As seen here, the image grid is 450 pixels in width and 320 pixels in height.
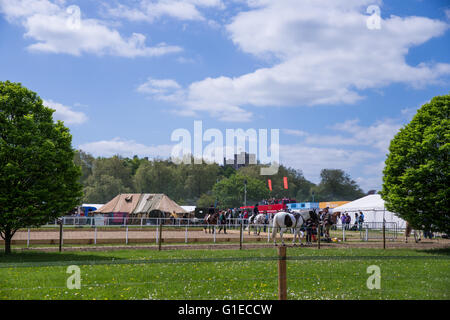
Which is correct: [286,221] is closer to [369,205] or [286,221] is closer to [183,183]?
[369,205]

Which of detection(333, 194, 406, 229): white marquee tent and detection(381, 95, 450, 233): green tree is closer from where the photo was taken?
detection(381, 95, 450, 233): green tree

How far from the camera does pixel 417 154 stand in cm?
2144

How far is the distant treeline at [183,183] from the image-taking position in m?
99.1

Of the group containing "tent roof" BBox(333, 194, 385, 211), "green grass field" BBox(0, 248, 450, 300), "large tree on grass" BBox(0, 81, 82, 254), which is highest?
"large tree on grass" BBox(0, 81, 82, 254)

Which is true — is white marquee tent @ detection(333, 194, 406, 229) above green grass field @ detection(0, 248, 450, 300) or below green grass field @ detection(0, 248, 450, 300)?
above

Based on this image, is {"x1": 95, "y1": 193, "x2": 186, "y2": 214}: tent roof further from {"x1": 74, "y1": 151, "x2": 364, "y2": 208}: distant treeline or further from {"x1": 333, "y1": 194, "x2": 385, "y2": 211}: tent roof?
{"x1": 74, "y1": 151, "x2": 364, "y2": 208}: distant treeline

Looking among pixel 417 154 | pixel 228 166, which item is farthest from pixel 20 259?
pixel 228 166

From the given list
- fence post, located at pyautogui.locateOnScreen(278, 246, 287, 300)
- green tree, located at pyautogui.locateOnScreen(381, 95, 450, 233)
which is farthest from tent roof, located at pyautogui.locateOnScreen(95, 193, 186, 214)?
fence post, located at pyautogui.locateOnScreen(278, 246, 287, 300)

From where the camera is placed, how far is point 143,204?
5353cm

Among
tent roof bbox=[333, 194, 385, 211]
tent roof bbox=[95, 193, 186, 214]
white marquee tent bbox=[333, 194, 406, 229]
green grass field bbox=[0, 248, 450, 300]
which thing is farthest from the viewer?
tent roof bbox=[95, 193, 186, 214]

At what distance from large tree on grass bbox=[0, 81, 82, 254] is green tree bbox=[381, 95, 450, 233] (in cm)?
1609

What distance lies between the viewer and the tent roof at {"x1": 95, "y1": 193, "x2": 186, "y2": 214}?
51781mm
